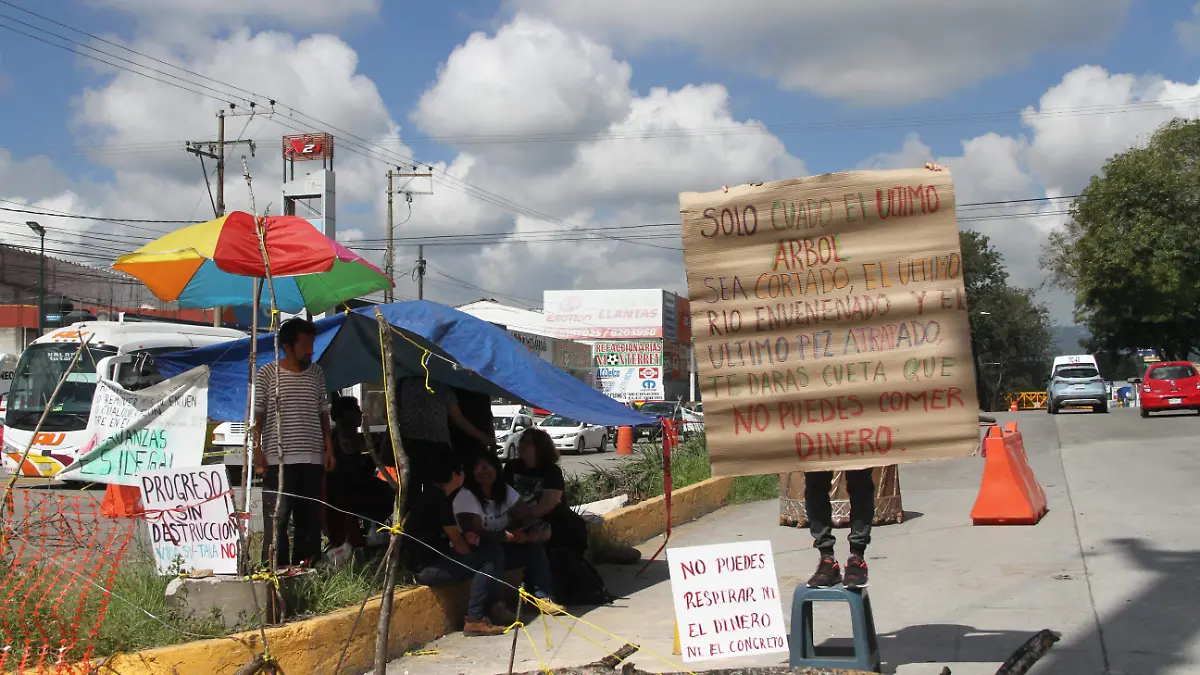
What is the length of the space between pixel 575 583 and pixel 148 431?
10.9 ft

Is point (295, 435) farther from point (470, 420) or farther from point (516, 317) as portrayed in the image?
point (516, 317)

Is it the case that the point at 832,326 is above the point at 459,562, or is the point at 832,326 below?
above

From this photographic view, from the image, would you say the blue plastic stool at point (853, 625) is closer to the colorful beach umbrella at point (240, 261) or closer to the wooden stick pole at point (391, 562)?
the wooden stick pole at point (391, 562)

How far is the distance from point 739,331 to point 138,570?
363 centimetres

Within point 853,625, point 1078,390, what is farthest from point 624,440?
point 853,625

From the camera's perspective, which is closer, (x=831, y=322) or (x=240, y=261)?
(x=831, y=322)

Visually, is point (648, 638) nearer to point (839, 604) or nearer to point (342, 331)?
point (839, 604)

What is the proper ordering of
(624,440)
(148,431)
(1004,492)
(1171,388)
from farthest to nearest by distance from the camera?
(624,440)
(1171,388)
(1004,492)
(148,431)

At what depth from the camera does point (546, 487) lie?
8305mm

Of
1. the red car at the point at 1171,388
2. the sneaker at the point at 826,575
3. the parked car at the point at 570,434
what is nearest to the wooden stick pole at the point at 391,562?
the sneaker at the point at 826,575

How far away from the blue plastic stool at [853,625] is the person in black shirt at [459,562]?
225cm

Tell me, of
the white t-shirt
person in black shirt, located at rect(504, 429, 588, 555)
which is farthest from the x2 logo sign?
the white t-shirt

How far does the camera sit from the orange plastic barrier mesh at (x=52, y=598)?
495 centimetres

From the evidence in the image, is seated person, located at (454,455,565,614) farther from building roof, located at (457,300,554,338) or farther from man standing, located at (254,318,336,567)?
building roof, located at (457,300,554,338)
